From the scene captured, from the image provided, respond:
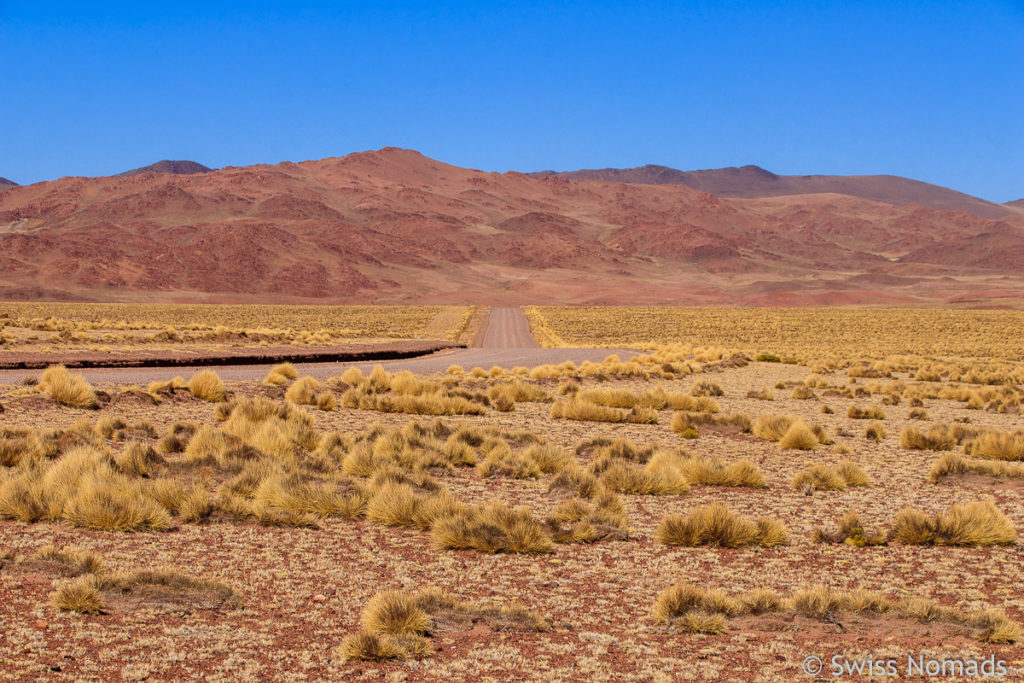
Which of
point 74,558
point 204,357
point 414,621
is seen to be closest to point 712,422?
point 414,621

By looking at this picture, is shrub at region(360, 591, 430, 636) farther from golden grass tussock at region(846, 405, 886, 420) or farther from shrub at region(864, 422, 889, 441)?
golden grass tussock at region(846, 405, 886, 420)

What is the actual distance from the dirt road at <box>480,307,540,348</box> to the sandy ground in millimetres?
46145

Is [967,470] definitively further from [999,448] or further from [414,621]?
[414,621]

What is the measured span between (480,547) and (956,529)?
5.02 meters

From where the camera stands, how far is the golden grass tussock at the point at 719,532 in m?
9.09

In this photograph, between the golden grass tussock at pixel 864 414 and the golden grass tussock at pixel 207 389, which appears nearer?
the golden grass tussock at pixel 207 389

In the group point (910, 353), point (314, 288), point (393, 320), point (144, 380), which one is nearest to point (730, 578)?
point (144, 380)

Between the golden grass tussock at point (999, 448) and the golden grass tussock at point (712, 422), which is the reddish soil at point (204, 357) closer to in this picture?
the golden grass tussock at point (712, 422)

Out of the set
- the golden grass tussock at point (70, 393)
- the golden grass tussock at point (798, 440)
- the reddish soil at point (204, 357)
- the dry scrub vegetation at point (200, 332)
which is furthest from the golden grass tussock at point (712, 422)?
the dry scrub vegetation at point (200, 332)

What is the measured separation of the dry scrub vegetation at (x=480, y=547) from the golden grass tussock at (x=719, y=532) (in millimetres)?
24

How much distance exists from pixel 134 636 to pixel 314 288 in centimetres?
14806

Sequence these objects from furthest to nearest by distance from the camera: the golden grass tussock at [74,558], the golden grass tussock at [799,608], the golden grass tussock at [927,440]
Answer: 1. the golden grass tussock at [927,440]
2. the golden grass tussock at [74,558]
3. the golden grass tussock at [799,608]

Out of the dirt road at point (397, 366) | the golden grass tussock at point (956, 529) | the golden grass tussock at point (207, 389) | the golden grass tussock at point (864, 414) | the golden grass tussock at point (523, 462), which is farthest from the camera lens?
the dirt road at point (397, 366)

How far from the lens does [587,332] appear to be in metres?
77.3
